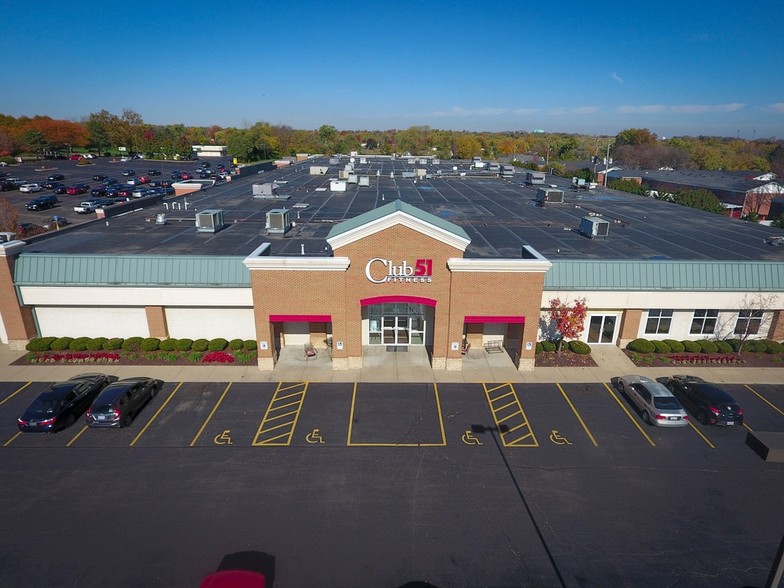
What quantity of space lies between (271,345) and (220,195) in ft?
115

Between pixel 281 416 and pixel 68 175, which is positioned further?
pixel 68 175

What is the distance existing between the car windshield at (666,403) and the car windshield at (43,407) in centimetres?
2962

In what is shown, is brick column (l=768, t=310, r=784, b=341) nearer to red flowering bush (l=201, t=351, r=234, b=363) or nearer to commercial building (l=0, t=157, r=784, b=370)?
commercial building (l=0, t=157, r=784, b=370)

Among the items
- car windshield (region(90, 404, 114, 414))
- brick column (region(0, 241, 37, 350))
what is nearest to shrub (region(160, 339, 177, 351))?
car windshield (region(90, 404, 114, 414))

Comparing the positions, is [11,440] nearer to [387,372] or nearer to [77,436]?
[77,436]

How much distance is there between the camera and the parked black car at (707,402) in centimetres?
2292

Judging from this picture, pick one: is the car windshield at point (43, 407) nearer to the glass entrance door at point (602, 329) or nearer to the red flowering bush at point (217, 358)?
the red flowering bush at point (217, 358)

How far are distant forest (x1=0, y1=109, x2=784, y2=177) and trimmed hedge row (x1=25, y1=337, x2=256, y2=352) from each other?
104202 millimetres

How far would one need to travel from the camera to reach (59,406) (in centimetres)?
2195

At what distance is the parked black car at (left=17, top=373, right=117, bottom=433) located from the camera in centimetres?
2145

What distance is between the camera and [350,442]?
70.3ft

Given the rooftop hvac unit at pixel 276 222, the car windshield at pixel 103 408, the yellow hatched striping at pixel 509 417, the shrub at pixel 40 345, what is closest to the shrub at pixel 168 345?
the shrub at pixel 40 345

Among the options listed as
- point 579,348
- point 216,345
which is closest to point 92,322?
point 216,345

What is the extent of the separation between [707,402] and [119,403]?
29.7 metres
